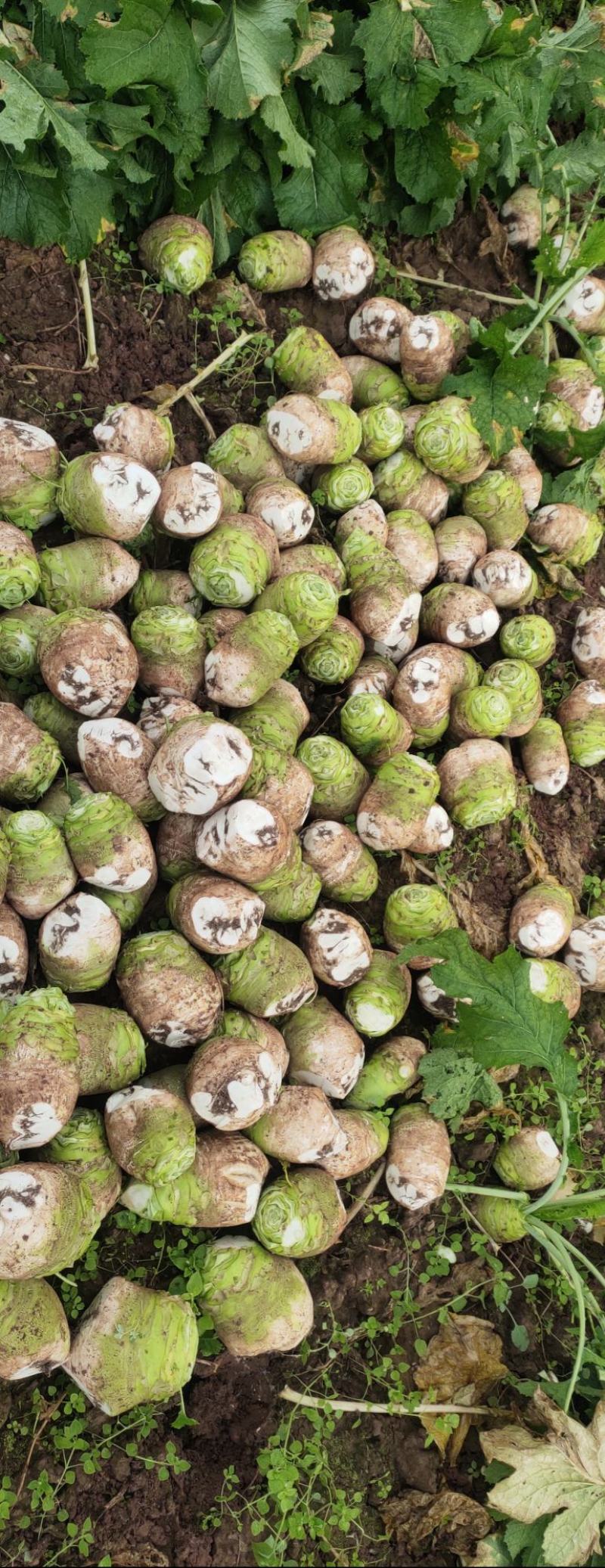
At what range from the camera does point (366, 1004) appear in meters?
3.23

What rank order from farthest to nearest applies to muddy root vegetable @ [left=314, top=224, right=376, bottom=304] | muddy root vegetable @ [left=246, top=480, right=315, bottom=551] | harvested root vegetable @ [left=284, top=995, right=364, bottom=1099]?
muddy root vegetable @ [left=314, top=224, right=376, bottom=304]
muddy root vegetable @ [left=246, top=480, right=315, bottom=551]
harvested root vegetable @ [left=284, top=995, right=364, bottom=1099]

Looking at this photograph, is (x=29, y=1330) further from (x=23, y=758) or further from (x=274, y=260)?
(x=274, y=260)

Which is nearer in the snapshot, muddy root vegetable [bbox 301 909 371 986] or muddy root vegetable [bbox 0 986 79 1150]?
muddy root vegetable [bbox 0 986 79 1150]

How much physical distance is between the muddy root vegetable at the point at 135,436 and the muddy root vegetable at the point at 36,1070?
5.38ft

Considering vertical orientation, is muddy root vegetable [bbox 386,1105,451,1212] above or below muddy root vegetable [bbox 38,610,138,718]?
below

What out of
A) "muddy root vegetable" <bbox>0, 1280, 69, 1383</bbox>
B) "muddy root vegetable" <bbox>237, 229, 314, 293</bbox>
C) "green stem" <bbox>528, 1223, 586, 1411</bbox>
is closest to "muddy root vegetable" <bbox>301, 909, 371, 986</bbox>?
"green stem" <bbox>528, 1223, 586, 1411</bbox>

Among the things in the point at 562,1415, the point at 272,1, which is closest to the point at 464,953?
the point at 562,1415

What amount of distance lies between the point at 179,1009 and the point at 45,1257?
0.67 meters

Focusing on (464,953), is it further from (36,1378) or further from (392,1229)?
(36,1378)

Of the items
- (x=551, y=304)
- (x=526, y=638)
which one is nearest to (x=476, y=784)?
(x=526, y=638)

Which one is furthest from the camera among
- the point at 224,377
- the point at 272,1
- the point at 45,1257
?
the point at 224,377

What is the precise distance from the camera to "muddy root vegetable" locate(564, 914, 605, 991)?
374cm

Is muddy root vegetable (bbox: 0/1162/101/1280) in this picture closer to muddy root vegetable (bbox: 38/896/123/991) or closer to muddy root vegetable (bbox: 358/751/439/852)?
muddy root vegetable (bbox: 38/896/123/991)

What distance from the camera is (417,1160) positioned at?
318 cm
